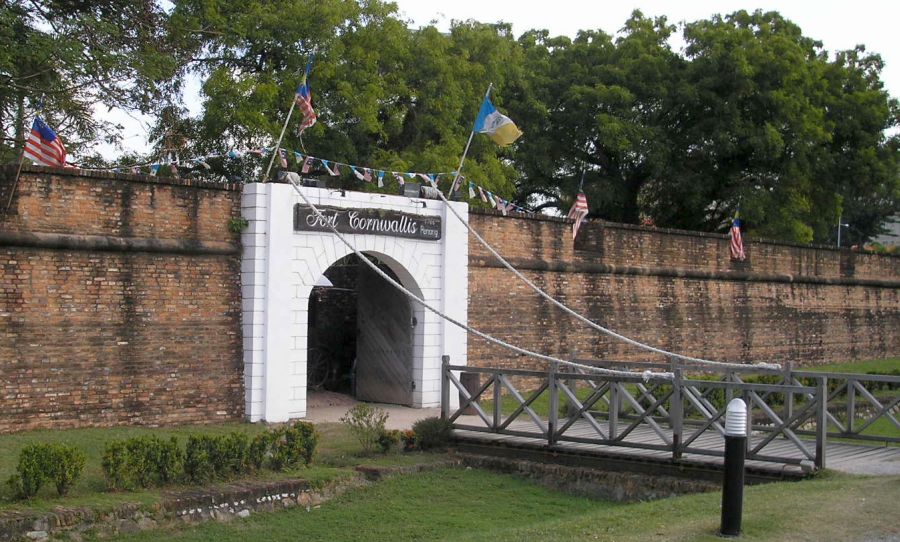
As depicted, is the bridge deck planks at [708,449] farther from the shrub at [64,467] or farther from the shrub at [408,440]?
the shrub at [64,467]

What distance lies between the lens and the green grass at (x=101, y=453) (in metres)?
8.96

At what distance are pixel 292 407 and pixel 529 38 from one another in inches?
817

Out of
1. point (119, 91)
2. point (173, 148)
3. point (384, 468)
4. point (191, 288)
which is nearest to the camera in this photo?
point (384, 468)

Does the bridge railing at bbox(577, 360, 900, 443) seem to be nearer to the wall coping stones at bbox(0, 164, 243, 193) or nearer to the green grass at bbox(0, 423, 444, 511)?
the green grass at bbox(0, 423, 444, 511)

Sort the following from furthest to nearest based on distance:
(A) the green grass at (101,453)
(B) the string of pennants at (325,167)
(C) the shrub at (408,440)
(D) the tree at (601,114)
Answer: (D) the tree at (601,114)
(B) the string of pennants at (325,167)
(C) the shrub at (408,440)
(A) the green grass at (101,453)

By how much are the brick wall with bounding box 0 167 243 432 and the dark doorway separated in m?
3.33

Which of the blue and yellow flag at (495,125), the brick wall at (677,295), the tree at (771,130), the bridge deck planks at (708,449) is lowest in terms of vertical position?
the bridge deck planks at (708,449)

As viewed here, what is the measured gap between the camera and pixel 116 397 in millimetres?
13242

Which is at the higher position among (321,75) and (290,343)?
(321,75)

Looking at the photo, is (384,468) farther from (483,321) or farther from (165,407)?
(483,321)

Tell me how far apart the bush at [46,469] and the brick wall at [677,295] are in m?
9.72

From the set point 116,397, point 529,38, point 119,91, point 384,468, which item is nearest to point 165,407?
point 116,397

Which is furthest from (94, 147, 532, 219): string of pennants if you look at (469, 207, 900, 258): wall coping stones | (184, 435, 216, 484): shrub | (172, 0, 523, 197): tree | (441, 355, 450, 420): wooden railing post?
(184, 435, 216, 484): shrub

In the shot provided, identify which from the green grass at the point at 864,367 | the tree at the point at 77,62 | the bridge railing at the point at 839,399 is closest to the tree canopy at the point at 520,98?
the tree at the point at 77,62
